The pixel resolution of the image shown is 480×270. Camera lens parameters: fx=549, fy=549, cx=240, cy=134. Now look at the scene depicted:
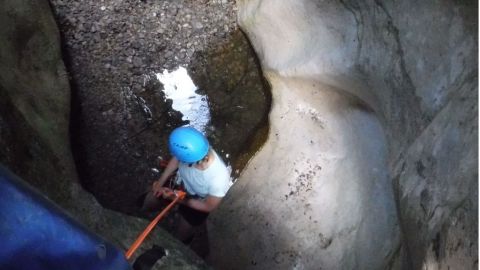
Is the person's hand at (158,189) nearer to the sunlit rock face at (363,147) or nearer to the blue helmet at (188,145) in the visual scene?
the blue helmet at (188,145)

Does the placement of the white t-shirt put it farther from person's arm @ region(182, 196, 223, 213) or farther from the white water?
the white water

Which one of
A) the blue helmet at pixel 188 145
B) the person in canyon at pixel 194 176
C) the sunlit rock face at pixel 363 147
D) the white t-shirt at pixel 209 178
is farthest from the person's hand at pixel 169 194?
the sunlit rock face at pixel 363 147

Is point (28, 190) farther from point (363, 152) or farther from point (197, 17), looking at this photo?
point (197, 17)

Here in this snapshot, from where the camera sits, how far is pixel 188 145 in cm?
304

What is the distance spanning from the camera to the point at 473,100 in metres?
2.78

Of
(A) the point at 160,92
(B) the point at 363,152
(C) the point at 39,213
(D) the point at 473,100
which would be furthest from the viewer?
(A) the point at 160,92

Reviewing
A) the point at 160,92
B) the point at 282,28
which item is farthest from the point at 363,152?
the point at 160,92

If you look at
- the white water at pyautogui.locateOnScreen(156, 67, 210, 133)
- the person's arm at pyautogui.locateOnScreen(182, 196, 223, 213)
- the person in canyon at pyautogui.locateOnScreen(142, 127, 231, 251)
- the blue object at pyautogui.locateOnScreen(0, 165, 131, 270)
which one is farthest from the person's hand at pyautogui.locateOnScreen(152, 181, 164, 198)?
the blue object at pyautogui.locateOnScreen(0, 165, 131, 270)

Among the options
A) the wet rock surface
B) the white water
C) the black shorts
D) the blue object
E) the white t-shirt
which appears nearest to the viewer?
the blue object

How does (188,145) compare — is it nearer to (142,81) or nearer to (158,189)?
(158,189)

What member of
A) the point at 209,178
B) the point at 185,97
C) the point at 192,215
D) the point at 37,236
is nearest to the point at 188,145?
the point at 209,178

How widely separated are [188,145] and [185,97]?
5.10 feet

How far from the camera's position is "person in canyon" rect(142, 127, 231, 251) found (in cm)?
306

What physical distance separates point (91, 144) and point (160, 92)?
0.71m
